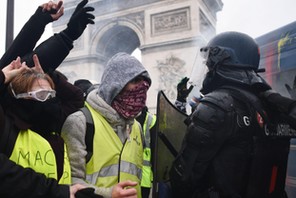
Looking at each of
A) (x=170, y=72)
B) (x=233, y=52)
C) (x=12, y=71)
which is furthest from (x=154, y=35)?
(x=12, y=71)

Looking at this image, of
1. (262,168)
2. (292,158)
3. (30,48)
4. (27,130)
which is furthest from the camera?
(292,158)

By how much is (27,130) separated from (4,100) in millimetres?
169

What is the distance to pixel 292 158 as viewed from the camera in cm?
287

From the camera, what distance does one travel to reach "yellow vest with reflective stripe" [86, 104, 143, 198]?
1384 millimetres

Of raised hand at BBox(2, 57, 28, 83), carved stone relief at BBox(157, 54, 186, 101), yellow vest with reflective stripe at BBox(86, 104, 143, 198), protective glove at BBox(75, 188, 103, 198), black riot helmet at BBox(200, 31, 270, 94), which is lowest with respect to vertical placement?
protective glove at BBox(75, 188, 103, 198)

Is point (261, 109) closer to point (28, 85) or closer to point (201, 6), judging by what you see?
point (28, 85)

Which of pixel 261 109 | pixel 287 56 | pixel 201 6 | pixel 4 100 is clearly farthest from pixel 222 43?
pixel 201 6

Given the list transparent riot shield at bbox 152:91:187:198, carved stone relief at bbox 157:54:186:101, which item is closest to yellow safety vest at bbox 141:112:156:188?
transparent riot shield at bbox 152:91:187:198

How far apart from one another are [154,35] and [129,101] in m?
13.4

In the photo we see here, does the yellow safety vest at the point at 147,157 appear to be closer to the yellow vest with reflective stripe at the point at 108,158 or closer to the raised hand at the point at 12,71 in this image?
the yellow vest with reflective stripe at the point at 108,158

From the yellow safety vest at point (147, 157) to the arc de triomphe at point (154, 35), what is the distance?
10375 millimetres

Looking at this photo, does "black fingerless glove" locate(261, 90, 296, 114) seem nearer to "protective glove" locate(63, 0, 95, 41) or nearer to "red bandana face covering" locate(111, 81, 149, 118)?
"red bandana face covering" locate(111, 81, 149, 118)

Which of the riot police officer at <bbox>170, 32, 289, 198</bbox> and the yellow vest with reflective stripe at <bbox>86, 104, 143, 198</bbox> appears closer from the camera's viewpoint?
the yellow vest with reflective stripe at <bbox>86, 104, 143, 198</bbox>

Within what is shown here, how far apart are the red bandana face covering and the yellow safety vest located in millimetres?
362
